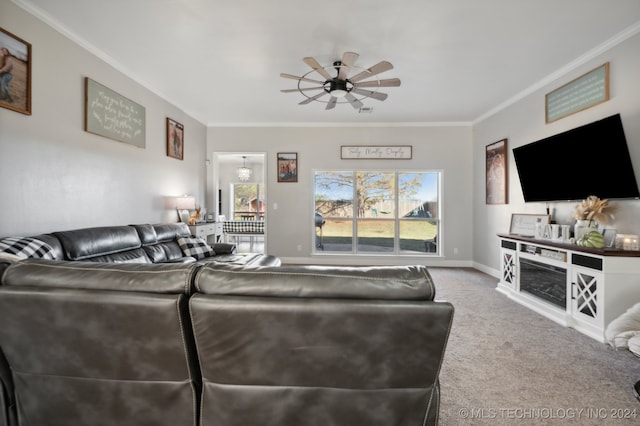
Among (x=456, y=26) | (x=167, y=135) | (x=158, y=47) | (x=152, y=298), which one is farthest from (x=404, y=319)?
(x=167, y=135)

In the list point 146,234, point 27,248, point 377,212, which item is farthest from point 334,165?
point 27,248

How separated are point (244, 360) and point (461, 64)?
3.73 meters

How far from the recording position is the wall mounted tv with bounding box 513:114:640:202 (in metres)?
2.64

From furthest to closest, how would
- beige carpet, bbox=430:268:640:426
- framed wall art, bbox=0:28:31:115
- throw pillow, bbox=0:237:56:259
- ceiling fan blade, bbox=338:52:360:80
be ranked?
ceiling fan blade, bbox=338:52:360:80 < framed wall art, bbox=0:28:31:115 < throw pillow, bbox=0:237:56:259 < beige carpet, bbox=430:268:640:426

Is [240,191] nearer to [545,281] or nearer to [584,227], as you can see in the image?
[545,281]

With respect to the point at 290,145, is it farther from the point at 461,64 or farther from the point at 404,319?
the point at 404,319

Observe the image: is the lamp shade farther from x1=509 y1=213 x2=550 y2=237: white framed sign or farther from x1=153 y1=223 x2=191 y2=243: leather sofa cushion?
x1=509 y1=213 x2=550 y2=237: white framed sign

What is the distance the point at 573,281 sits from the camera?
2789 mm

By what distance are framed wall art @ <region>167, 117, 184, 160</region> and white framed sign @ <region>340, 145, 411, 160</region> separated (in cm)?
294

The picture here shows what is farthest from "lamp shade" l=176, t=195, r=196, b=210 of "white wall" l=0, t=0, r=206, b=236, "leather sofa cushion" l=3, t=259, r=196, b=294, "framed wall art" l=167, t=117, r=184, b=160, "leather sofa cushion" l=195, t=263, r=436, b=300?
"leather sofa cushion" l=195, t=263, r=436, b=300

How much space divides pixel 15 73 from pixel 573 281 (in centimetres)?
537

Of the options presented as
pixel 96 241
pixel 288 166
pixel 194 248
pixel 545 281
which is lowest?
pixel 545 281

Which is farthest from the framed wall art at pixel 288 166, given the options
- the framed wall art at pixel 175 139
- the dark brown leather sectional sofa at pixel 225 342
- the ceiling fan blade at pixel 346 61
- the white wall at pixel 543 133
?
the dark brown leather sectional sofa at pixel 225 342

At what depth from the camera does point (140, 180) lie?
3844 mm
